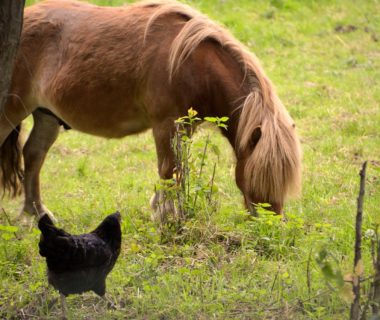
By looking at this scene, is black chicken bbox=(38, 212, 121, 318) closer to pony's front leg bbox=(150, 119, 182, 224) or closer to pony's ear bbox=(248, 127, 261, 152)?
pony's front leg bbox=(150, 119, 182, 224)

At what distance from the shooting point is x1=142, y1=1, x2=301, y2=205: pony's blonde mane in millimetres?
5383

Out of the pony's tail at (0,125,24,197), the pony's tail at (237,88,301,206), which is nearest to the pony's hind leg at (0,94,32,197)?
the pony's tail at (0,125,24,197)

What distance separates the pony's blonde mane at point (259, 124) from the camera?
5383 mm

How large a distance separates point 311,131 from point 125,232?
414 centimetres

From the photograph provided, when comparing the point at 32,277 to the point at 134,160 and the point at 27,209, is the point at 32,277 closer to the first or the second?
the point at 27,209

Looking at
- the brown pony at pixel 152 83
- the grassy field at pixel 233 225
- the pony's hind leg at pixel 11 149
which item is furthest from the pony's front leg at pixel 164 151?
the pony's hind leg at pixel 11 149

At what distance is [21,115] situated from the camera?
647 cm

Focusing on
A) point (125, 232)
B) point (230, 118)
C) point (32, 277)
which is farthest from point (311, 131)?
point (32, 277)

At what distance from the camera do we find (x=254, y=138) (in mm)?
5492

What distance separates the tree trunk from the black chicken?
0.79 meters

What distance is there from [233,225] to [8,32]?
2.28m

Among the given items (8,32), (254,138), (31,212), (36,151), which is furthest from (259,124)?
(31,212)

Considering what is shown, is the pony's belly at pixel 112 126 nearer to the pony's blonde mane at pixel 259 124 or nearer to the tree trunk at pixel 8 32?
the pony's blonde mane at pixel 259 124

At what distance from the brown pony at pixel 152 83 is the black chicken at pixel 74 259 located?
1.75 m
